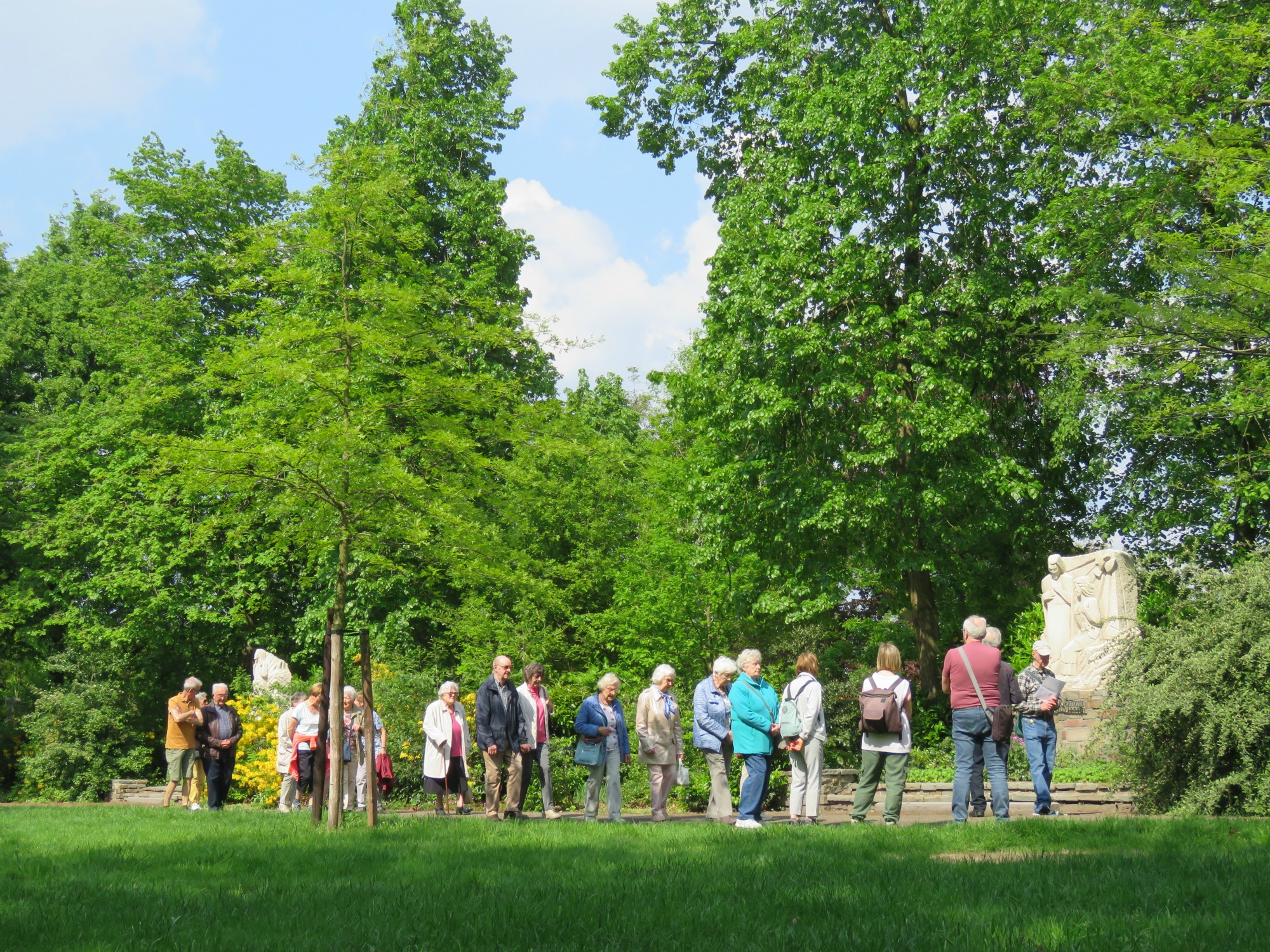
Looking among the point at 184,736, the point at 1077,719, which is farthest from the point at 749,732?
the point at 1077,719

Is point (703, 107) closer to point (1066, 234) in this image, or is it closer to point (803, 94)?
point (803, 94)

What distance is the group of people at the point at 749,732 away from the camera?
37.9ft

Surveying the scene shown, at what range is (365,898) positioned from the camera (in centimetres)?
650

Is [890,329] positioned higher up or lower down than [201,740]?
higher up

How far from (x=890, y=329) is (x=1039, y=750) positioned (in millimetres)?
12125

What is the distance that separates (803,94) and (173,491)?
1653 cm

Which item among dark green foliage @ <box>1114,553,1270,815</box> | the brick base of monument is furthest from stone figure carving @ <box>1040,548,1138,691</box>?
dark green foliage @ <box>1114,553,1270,815</box>

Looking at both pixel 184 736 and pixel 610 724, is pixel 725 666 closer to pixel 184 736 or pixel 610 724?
pixel 610 724

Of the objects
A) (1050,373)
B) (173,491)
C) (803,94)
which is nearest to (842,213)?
(803,94)

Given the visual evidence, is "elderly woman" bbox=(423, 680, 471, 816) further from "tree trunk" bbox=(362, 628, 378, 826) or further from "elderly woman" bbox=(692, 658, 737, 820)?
"elderly woman" bbox=(692, 658, 737, 820)

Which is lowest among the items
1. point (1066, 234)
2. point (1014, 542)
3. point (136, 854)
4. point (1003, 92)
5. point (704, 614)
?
point (136, 854)

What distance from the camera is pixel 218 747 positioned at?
1587 cm

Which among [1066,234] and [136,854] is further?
[1066,234]

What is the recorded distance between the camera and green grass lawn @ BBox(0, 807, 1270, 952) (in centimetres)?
526
